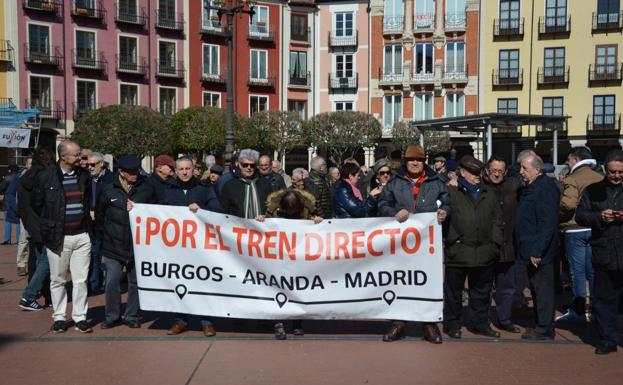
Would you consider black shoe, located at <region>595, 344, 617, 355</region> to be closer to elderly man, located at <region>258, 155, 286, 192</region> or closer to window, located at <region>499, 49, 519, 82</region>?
A: elderly man, located at <region>258, 155, 286, 192</region>

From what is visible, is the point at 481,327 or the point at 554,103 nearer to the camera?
the point at 481,327

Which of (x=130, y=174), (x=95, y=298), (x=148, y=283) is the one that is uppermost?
(x=130, y=174)

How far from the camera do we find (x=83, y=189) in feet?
23.3

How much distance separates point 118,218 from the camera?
7.23 meters

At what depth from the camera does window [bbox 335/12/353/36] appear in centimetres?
4766

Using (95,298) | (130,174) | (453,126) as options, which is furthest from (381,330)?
(453,126)

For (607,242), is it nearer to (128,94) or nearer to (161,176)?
(161,176)

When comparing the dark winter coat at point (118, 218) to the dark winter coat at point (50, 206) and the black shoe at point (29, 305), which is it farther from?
the black shoe at point (29, 305)

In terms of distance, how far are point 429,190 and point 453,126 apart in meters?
13.6

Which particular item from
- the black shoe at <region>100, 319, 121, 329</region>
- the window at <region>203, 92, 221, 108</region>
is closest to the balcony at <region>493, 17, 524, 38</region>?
the window at <region>203, 92, 221, 108</region>

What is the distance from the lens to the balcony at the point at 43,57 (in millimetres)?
37562

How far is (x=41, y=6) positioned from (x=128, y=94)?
23.3 feet

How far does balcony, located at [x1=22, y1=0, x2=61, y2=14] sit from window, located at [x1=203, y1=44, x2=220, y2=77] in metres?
9.81

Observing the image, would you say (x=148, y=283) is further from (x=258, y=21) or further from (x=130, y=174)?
(x=258, y=21)
